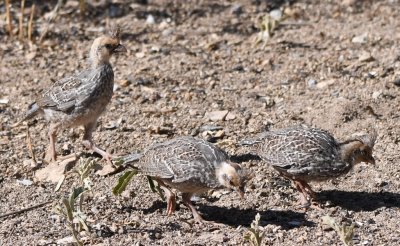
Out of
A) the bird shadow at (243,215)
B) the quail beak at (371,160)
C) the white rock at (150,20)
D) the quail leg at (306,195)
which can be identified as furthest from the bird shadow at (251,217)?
the white rock at (150,20)

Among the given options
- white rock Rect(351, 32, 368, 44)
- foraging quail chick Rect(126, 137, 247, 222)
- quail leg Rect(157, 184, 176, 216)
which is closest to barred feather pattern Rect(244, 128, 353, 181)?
foraging quail chick Rect(126, 137, 247, 222)

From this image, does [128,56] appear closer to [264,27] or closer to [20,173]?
[264,27]

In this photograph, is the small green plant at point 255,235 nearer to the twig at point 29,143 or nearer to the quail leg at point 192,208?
the quail leg at point 192,208

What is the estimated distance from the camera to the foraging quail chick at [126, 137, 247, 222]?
7.45m

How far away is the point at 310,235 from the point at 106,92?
2879 millimetres

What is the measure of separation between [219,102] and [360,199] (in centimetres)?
264

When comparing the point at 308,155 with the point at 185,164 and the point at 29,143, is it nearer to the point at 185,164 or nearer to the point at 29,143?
the point at 185,164

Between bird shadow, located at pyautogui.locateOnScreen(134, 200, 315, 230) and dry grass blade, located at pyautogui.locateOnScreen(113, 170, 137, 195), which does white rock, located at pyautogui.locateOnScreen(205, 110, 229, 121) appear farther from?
dry grass blade, located at pyautogui.locateOnScreen(113, 170, 137, 195)

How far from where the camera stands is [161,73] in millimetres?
11125

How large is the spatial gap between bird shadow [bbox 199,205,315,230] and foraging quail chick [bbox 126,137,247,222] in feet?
0.83

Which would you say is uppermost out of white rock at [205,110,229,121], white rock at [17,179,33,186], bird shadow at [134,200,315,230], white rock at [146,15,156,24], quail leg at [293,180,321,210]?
quail leg at [293,180,321,210]

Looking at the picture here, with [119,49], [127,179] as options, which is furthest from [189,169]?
[119,49]

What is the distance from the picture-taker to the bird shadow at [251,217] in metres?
7.68

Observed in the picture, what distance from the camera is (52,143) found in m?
9.21
